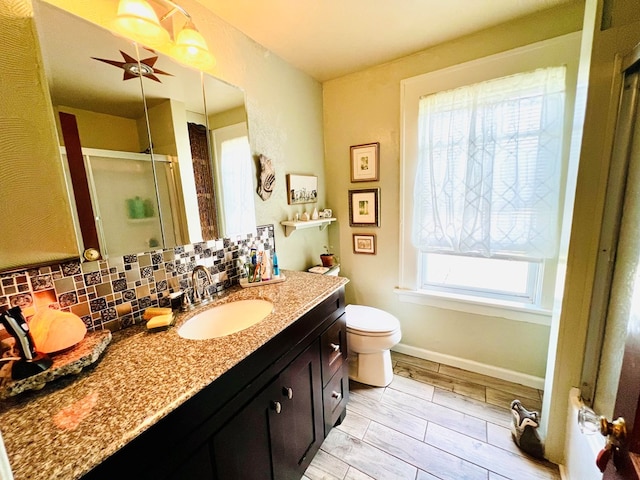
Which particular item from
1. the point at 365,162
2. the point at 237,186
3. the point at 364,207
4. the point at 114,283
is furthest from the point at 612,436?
the point at 365,162

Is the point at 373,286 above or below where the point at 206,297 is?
below

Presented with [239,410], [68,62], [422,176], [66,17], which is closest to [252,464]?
[239,410]

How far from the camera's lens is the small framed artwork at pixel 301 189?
6.12 ft

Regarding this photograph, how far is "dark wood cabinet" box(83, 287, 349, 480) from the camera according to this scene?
24.6 inches

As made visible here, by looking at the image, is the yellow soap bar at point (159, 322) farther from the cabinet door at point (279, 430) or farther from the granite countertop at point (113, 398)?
the cabinet door at point (279, 430)

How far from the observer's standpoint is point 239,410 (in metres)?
0.83

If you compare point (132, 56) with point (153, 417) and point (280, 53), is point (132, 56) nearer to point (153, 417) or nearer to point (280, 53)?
point (280, 53)

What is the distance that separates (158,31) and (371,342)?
1.94 m

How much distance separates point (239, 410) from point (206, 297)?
60cm

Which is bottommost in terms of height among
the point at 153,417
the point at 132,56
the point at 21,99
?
the point at 153,417

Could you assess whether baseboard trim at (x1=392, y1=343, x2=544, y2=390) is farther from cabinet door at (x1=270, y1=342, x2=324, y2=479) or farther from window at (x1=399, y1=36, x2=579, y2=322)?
cabinet door at (x1=270, y1=342, x2=324, y2=479)

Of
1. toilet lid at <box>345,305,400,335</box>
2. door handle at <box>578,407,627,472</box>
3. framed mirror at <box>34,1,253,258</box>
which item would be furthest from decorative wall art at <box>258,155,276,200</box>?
door handle at <box>578,407,627,472</box>

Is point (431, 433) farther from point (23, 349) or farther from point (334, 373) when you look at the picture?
point (23, 349)

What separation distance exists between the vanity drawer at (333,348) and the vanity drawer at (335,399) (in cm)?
5
